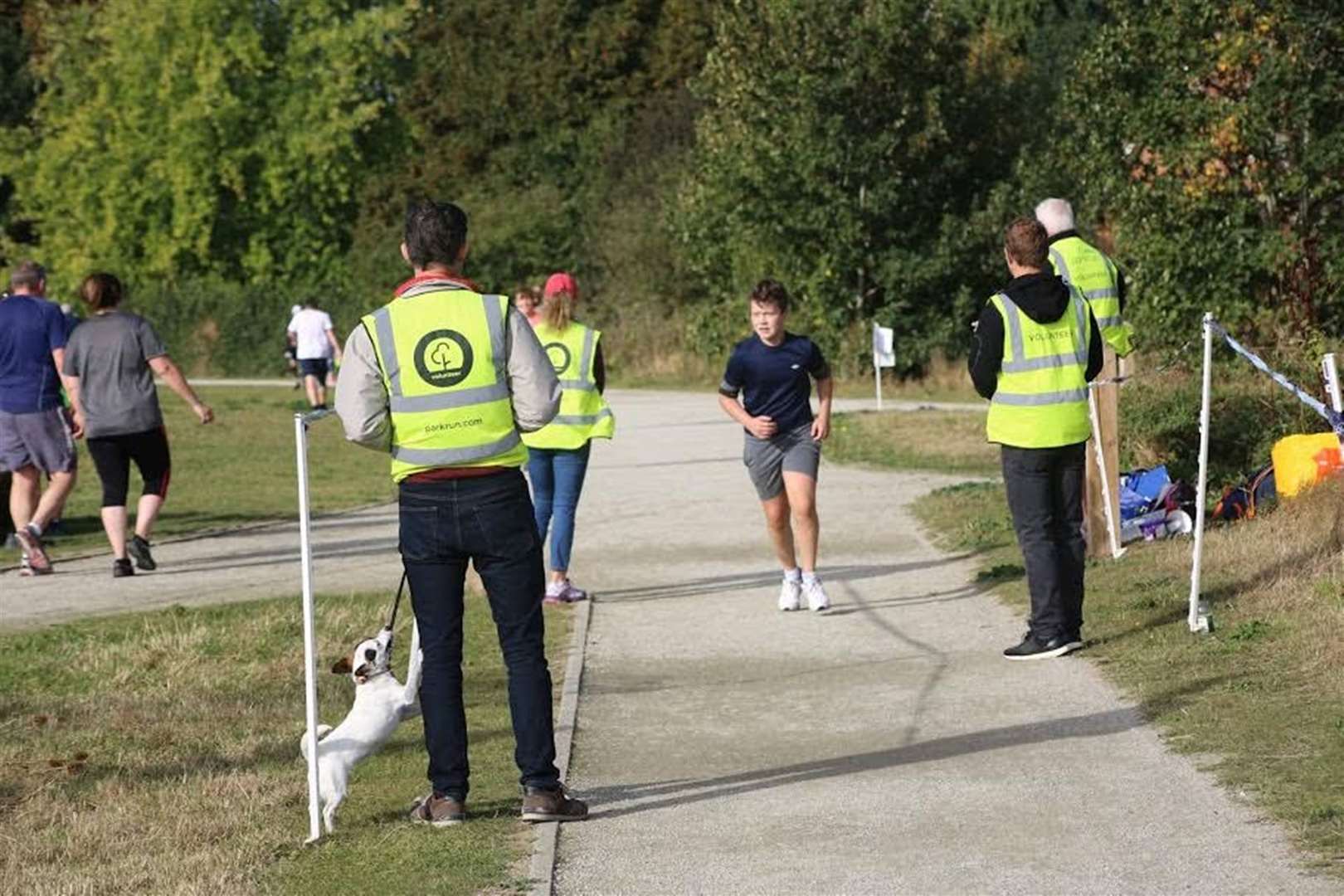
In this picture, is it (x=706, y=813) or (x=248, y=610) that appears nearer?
(x=706, y=813)

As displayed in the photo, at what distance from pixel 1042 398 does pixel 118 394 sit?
20.9 ft

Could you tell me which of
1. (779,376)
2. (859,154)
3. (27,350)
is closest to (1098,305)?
(779,376)

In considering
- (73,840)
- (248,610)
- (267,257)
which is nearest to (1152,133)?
(248,610)

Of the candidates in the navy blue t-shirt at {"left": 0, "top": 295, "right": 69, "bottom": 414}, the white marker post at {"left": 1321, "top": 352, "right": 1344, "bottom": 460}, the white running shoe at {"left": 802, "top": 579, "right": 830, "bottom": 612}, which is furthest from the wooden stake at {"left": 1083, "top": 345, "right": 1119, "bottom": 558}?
the navy blue t-shirt at {"left": 0, "top": 295, "right": 69, "bottom": 414}

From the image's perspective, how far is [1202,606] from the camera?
10711mm

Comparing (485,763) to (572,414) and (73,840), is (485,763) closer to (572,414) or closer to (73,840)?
(73,840)

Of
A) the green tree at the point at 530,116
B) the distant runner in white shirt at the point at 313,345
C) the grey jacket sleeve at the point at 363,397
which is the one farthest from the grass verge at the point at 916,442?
the green tree at the point at 530,116

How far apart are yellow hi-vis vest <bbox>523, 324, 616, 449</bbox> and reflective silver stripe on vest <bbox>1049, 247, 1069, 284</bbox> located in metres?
2.51

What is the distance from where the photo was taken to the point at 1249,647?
9.84 m

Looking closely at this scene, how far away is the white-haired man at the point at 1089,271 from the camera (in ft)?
39.1

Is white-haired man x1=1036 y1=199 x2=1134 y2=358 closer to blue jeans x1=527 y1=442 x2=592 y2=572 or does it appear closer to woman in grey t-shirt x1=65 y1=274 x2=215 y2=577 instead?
blue jeans x1=527 y1=442 x2=592 y2=572

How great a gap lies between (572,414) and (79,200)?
50663mm

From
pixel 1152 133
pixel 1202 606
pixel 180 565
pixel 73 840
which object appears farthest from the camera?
pixel 1152 133

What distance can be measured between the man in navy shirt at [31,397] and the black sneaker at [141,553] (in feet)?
1.89
